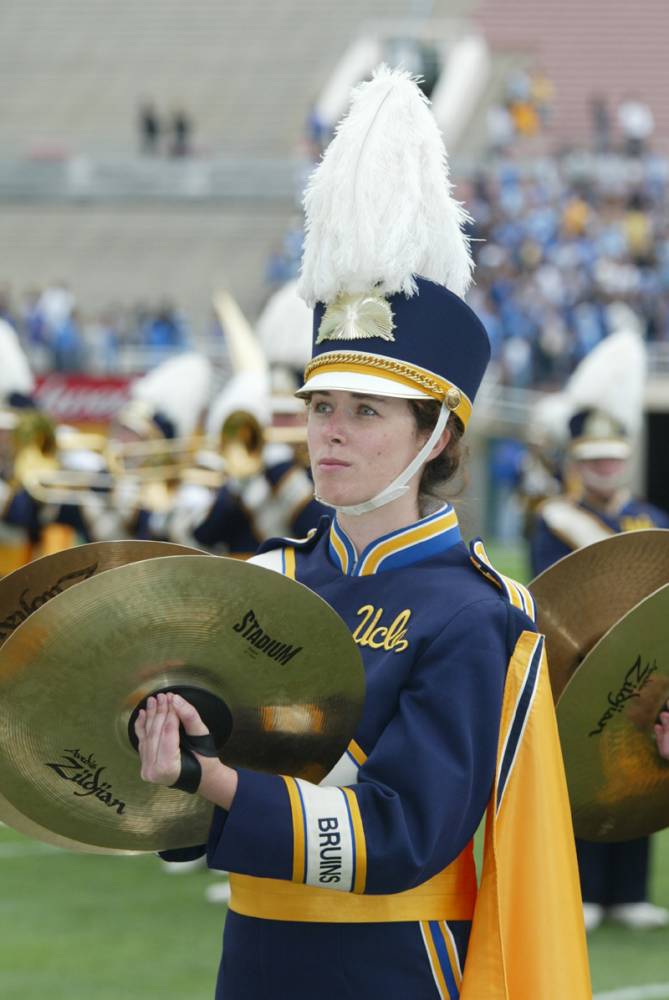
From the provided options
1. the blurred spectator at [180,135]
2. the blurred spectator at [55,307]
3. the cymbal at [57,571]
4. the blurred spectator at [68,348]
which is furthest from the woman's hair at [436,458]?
the blurred spectator at [180,135]

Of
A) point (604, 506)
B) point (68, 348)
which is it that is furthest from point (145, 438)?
point (68, 348)

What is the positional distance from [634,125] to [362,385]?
28.4 meters

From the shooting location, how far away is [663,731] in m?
2.70

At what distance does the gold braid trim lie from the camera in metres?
2.47

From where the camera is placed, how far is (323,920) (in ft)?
7.83

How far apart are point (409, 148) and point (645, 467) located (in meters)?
18.9

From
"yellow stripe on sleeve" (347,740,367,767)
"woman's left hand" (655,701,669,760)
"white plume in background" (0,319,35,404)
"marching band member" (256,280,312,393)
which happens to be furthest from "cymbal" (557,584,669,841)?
"white plume in background" (0,319,35,404)

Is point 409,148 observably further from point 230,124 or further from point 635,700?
point 230,124

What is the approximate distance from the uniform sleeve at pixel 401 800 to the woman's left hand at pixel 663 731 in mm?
423

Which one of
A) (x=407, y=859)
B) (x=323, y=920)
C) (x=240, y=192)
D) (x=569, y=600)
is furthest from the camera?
(x=240, y=192)

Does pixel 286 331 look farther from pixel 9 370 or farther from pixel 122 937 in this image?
pixel 122 937

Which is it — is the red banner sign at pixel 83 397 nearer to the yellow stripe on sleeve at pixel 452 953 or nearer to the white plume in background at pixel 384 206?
the white plume in background at pixel 384 206

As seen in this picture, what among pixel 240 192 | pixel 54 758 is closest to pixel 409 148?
pixel 54 758

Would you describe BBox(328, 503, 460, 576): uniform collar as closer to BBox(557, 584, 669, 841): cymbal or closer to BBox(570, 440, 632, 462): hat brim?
BBox(557, 584, 669, 841): cymbal
